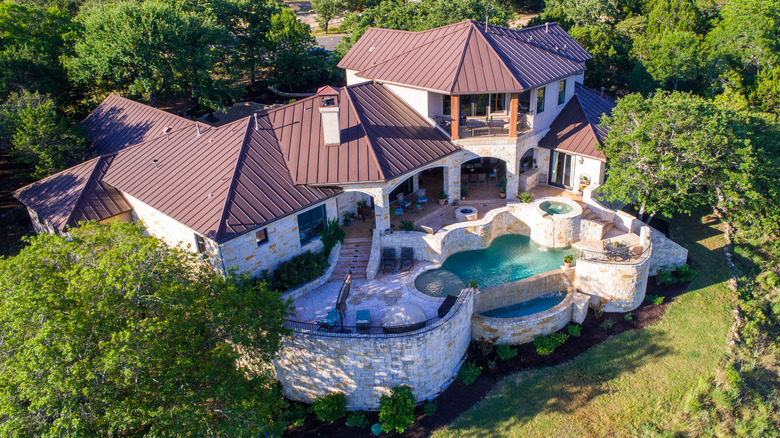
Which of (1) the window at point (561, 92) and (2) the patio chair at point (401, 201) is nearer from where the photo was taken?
(2) the patio chair at point (401, 201)

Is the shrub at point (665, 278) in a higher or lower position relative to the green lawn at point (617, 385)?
higher

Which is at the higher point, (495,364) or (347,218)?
(347,218)

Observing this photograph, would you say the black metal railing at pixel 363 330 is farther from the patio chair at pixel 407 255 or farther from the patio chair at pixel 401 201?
the patio chair at pixel 401 201

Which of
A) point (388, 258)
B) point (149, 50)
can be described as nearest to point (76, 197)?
point (149, 50)

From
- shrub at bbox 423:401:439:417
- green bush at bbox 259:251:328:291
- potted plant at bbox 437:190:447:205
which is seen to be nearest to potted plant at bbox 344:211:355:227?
green bush at bbox 259:251:328:291

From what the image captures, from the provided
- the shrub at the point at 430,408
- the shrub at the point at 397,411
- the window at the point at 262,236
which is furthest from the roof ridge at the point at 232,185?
the shrub at the point at 430,408

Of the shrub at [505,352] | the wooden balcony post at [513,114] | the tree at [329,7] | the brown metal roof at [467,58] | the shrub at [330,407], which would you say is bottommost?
the shrub at [330,407]

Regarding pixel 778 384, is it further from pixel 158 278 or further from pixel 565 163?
pixel 158 278

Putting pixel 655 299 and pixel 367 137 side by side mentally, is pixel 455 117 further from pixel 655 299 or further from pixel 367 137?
pixel 655 299
